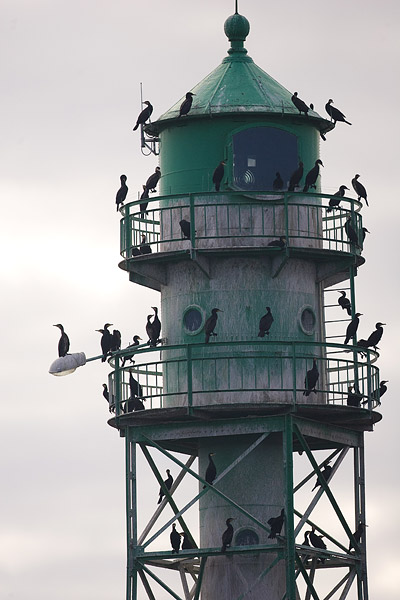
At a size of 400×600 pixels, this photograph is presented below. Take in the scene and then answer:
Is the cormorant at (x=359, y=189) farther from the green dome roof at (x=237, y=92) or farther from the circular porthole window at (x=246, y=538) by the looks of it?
the circular porthole window at (x=246, y=538)

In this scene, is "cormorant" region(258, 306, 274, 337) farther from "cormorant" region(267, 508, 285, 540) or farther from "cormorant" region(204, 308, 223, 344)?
"cormorant" region(267, 508, 285, 540)

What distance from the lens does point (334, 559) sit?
3216 inches

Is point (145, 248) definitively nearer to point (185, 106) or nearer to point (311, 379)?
point (185, 106)

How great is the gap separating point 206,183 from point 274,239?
2.30 meters

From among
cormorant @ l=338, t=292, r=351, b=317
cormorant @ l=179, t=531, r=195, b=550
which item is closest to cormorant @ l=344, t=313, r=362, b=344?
cormorant @ l=338, t=292, r=351, b=317

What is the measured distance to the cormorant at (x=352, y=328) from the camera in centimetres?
8125

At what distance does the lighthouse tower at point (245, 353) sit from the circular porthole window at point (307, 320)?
4 cm

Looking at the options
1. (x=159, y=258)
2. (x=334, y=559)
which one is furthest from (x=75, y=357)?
(x=334, y=559)

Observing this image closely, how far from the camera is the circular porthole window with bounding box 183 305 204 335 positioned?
8044cm

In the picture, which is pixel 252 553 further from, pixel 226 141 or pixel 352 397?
pixel 226 141

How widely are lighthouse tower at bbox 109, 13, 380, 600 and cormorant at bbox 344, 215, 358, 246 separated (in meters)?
0.08

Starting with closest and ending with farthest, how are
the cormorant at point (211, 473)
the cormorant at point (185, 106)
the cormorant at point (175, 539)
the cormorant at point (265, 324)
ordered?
the cormorant at point (265, 324)
the cormorant at point (211, 473)
the cormorant at point (175, 539)
the cormorant at point (185, 106)

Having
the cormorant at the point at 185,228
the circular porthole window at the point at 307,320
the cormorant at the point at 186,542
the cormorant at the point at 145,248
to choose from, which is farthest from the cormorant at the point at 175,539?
the cormorant at the point at 185,228

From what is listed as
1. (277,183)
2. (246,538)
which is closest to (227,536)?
(246,538)
